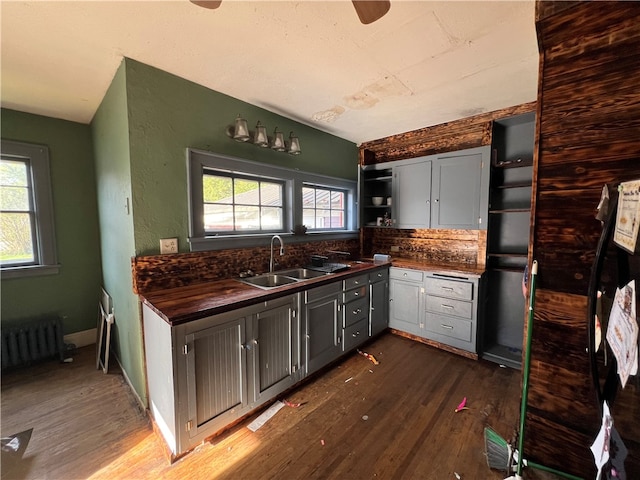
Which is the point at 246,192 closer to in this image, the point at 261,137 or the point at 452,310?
the point at 261,137

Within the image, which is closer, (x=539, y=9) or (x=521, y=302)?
(x=539, y=9)

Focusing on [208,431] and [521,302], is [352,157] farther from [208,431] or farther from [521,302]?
[208,431]

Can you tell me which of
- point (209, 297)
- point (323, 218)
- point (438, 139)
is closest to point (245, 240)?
point (209, 297)

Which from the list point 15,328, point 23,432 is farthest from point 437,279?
point 15,328

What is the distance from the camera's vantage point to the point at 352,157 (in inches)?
146

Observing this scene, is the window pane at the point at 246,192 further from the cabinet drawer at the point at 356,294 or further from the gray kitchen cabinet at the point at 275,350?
the cabinet drawer at the point at 356,294

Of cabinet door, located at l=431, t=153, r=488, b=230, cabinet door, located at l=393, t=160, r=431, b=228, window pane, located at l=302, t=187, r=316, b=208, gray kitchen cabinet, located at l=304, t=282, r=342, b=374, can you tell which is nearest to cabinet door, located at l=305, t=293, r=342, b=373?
gray kitchen cabinet, located at l=304, t=282, r=342, b=374

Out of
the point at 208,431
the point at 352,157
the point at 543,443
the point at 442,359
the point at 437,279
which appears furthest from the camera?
the point at 352,157

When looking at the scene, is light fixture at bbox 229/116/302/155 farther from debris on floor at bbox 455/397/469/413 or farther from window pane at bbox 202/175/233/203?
debris on floor at bbox 455/397/469/413

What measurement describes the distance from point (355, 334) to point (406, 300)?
31.9 inches

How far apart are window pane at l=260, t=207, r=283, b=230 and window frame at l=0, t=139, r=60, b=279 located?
223 centimetres

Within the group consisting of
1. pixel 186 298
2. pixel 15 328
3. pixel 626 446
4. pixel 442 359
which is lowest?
pixel 442 359

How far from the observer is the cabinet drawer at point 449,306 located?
2.67 metres

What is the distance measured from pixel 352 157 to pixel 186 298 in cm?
289
